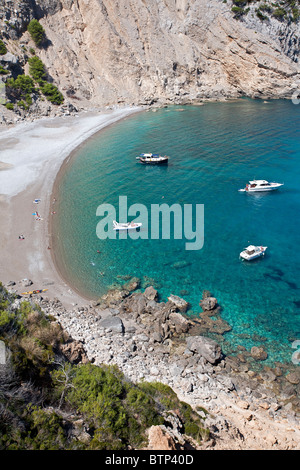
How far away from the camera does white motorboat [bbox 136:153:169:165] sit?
5672 cm

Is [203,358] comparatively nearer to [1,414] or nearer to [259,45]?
[1,414]

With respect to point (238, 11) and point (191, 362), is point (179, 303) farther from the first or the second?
point (238, 11)

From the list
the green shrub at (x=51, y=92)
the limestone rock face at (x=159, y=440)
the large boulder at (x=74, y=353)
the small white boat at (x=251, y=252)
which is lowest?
the small white boat at (x=251, y=252)

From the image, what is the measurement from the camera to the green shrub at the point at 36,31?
8462cm

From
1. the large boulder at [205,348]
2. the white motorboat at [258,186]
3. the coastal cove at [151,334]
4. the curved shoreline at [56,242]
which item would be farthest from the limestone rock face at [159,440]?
the white motorboat at [258,186]

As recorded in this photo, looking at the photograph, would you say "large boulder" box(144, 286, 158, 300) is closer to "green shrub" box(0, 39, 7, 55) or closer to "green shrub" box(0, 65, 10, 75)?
"green shrub" box(0, 65, 10, 75)

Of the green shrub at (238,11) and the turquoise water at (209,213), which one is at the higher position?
the green shrub at (238,11)

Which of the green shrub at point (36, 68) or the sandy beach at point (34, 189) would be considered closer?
the sandy beach at point (34, 189)

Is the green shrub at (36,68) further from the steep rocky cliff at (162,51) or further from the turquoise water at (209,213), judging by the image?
the turquoise water at (209,213)

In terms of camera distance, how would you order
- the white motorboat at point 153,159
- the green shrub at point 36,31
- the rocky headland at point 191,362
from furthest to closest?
1. the green shrub at point 36,31
2. the white motorboat at point 153,159
3. the rocky headland at point 191,362

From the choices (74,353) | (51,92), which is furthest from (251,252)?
(51,92)

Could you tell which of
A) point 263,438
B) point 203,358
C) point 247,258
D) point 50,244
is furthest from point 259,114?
point 263,438

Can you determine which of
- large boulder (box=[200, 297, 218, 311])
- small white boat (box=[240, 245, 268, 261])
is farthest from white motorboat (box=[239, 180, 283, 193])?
large boulder (box=[200, 297, 218, 311])
